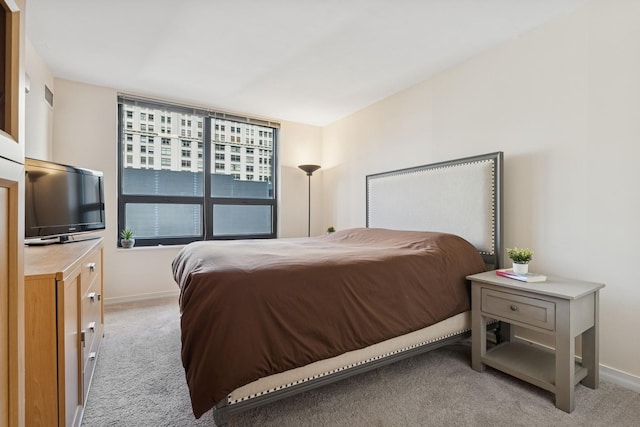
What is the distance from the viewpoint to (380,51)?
255 cm

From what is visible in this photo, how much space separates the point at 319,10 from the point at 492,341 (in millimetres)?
2714

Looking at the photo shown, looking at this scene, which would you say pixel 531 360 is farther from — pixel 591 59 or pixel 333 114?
pixel 333 114

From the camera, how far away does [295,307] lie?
1.44 metres

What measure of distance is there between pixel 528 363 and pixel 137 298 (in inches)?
146

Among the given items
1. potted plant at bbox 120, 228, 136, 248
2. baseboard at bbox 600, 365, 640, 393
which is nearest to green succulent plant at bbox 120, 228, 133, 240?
potted plant at bbox 120, 228, 136, 248

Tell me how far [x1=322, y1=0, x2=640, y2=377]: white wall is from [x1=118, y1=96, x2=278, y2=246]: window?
2.62 meters

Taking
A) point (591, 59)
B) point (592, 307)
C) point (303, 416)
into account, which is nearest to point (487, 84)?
point (591, 59)

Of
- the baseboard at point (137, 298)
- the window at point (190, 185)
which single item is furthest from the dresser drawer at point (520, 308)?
the baseboard at point (137, 298)

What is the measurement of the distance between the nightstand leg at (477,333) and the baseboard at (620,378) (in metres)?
0.69

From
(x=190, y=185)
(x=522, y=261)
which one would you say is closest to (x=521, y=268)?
(x=522, y=261)

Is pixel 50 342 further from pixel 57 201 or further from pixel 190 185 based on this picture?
pixel 190 185

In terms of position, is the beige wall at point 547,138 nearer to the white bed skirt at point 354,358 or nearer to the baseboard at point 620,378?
the baseboard at point 620,378

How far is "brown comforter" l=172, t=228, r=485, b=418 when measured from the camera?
4.17 ft

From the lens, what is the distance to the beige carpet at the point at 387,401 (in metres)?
1.50
